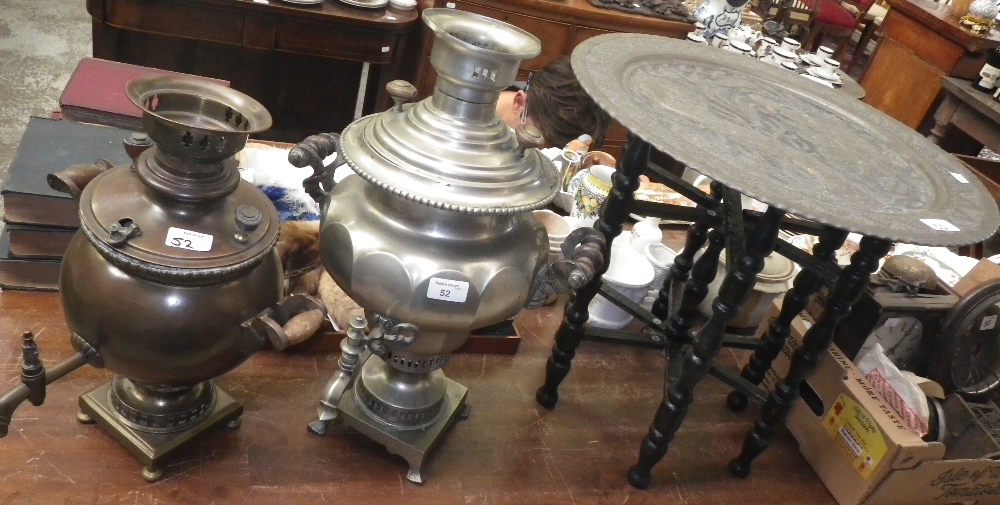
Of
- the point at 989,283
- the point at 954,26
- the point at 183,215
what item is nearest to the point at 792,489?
the point at 989,283

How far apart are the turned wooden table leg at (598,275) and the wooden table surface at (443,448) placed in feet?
0.22

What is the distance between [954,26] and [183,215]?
4.24 meters

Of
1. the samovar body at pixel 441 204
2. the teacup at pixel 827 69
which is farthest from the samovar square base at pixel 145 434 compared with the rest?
the teacup at pixel 827 69

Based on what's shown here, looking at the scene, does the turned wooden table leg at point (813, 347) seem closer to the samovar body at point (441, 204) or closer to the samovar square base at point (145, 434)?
the samovar body at point (441, 204)

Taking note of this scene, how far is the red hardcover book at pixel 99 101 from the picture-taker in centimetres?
142

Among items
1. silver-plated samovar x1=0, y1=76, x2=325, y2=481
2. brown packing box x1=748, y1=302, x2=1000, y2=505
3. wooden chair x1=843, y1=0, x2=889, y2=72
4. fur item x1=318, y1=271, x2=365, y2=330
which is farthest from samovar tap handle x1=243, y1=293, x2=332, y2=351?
wooden chair x1=843, y1=0, x2=889, y2=72

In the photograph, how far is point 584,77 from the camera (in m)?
1.07

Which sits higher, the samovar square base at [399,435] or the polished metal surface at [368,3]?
the polished metal surface at [368,3]

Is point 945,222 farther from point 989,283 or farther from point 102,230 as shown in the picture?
point 102,230

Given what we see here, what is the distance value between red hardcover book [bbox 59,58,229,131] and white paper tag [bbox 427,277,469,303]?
0.70m

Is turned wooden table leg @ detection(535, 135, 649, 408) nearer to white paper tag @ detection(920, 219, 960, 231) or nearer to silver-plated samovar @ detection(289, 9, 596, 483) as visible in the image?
silver-plated samovar @ detection(289, 9, 596, 483)

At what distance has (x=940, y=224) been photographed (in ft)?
3.25

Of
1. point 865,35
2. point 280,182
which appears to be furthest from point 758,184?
point 865,35

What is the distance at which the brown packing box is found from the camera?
1.27 m
